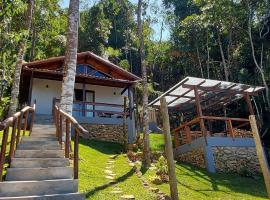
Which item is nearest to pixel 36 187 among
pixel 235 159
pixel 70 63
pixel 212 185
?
pixel 70 63

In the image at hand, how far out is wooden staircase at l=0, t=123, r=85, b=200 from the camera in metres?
5.82

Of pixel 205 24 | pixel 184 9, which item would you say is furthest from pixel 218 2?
pixel 184 9

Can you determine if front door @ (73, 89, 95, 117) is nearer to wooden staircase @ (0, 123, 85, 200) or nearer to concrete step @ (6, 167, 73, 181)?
wooden staircase @ (0, 123, 85, 200)

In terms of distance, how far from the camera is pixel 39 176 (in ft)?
21.5

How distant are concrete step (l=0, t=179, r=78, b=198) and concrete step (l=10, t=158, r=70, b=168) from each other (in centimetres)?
103

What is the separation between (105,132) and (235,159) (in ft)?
25.1

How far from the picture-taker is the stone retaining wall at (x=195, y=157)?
14534 millimetres

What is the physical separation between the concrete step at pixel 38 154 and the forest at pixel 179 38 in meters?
7.76

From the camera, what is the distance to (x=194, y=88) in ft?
47.7

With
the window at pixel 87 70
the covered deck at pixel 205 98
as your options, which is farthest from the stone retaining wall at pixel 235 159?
the window at pixel 87 70

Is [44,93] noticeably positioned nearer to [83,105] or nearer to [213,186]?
[83,105]

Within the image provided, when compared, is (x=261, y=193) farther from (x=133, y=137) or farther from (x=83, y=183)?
(x=133, y=137)

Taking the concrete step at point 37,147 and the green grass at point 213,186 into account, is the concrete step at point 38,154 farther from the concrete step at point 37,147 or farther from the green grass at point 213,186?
the green grass at point 213,186

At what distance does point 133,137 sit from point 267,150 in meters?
7.53
